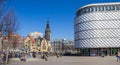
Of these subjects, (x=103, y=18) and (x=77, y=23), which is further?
(x=77, y=23)

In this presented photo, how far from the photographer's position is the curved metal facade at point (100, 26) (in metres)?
115

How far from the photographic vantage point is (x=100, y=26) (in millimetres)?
117000

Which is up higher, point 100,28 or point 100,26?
point 100,26

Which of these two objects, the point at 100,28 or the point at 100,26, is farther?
the point at 100,28

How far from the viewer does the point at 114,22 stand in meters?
115

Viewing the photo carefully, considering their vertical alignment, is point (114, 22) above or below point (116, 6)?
below

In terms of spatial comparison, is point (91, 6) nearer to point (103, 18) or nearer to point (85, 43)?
point (103, 18)

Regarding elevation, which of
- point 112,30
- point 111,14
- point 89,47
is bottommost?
point 89,47

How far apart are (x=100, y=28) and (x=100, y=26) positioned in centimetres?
97

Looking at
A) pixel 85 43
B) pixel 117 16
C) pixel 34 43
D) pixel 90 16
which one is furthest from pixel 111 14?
pixel 34 43

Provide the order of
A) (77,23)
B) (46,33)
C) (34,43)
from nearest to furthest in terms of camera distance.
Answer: (77,23), (34,43), (46,33)

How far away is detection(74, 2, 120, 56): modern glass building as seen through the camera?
378 ft

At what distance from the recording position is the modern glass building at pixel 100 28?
11506 centimetres

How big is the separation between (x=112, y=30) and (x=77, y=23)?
20672 millimetres
